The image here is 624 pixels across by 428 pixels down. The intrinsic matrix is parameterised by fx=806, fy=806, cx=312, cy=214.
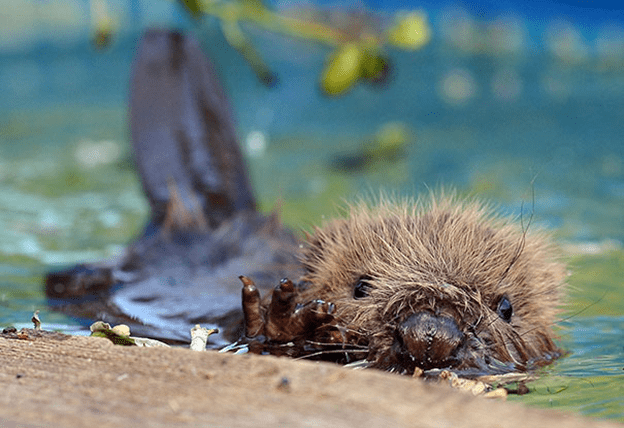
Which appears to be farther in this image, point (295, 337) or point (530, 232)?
point (530, 232)

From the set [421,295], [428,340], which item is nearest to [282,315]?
[421,295]

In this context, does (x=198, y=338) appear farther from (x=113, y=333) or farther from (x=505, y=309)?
(x=505, y=309)

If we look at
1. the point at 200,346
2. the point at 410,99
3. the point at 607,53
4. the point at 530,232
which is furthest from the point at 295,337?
the point at 607,53

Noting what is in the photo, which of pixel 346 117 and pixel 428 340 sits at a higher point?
pixel 346 117

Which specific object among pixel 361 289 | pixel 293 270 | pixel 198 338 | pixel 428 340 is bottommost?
pixel 428 340

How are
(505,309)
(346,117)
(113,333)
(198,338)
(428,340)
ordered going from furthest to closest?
1. (346,117)
2. (505,309)
3. (198,338)
4. (113,333)
5. (428,340)

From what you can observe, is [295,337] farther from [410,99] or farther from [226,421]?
[410,99]

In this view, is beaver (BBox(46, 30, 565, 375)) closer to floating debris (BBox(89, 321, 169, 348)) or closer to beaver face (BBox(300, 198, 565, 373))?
beaver face (BBox(300, 198, 565, 373))

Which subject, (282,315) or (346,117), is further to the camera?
(346,117)
